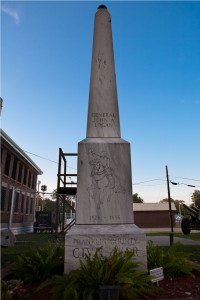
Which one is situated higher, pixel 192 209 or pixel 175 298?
pixel 192 209

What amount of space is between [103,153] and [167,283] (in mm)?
2571

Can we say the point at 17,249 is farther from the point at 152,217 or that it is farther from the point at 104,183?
the point at 152,217

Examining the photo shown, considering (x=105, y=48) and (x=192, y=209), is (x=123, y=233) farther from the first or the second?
(x=192, y=209)

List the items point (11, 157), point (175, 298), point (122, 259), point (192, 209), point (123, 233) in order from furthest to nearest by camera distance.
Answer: point (11, 157), point (192, 209), point (123, 233), point (122, 259), point (175, 298)

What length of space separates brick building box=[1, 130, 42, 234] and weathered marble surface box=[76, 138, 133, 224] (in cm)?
1370

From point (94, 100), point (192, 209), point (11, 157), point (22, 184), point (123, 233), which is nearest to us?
point (123, 233)

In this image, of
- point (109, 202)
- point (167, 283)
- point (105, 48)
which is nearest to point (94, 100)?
point (105, 48)

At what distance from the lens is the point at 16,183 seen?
79.0ft

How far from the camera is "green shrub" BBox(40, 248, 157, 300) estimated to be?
3.22m

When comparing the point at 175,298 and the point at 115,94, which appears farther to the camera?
the point at 115,94

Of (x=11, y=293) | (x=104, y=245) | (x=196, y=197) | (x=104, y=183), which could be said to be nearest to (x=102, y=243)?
(x=104, y=245)

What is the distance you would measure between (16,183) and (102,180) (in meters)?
20.9

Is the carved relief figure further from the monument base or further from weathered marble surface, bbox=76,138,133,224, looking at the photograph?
the monument base

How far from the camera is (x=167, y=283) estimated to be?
407 cm
